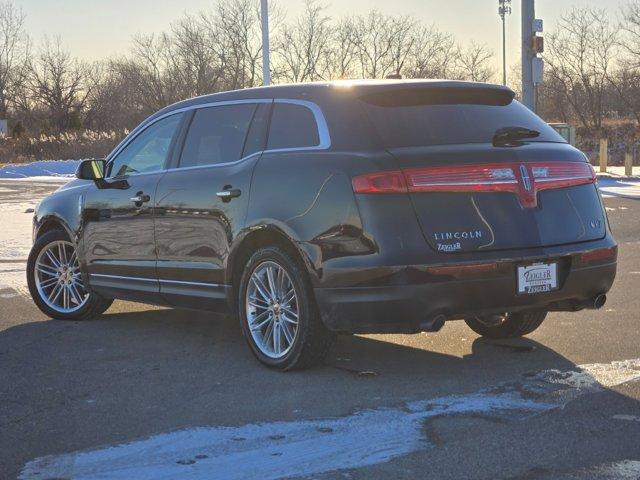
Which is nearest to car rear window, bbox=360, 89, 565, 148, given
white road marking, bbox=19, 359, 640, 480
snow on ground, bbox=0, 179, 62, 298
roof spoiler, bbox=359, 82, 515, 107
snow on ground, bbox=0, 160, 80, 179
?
roof spoiler, bbox=359, 82, 515, 107

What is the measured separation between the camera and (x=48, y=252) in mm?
8148

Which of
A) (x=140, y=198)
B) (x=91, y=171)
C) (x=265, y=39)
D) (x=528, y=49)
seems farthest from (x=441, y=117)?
(x=265, y=39)

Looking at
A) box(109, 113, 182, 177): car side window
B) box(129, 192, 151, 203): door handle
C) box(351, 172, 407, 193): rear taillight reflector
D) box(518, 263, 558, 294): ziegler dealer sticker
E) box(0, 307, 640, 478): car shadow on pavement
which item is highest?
box(109, 113, 182, 177): car side window

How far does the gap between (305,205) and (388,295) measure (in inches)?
28.3

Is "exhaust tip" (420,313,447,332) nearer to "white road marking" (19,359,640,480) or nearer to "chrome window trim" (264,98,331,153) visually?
"white road marking" (19,359,640,480)

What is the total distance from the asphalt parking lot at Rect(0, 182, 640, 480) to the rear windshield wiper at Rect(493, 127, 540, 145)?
1305mm

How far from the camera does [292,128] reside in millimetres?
5961

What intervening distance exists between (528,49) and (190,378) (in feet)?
46.8

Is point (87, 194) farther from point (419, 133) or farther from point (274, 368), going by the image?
point (419, 133)

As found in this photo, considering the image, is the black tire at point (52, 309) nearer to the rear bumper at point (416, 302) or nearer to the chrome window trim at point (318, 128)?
the chrome window trim at point (318, 128)

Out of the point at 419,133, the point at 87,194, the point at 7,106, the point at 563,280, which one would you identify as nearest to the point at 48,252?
the point at 87,194

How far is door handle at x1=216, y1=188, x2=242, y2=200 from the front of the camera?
238 inches

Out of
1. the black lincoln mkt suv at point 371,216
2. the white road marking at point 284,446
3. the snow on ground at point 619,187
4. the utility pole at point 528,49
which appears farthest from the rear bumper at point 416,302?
the snow on ground at point 619,187

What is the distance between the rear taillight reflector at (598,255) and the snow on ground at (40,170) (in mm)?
33169
